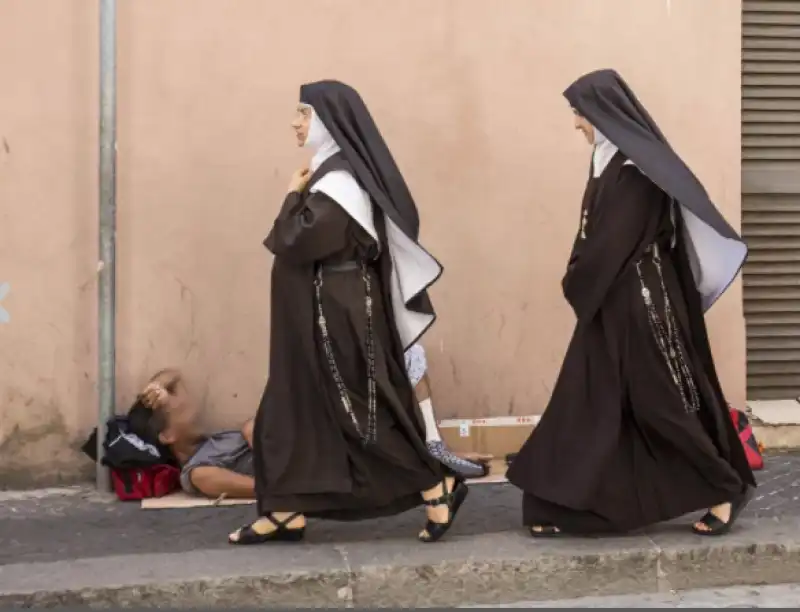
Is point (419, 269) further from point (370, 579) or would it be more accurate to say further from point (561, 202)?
point (561, 202)

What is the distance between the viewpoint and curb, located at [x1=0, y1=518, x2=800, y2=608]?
4.09 metres

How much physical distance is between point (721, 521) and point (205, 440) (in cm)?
247

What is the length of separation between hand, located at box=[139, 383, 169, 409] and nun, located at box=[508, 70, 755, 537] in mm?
1837

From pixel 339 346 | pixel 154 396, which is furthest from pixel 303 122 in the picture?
pixel 154 396

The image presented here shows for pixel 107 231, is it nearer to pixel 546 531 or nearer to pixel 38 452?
pixel 38 452

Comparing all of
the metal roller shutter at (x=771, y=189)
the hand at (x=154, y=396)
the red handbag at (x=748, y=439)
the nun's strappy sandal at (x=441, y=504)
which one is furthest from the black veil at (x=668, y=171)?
the hand at (x=154, y=396)

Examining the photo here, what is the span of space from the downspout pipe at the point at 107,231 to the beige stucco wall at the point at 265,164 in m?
0.09

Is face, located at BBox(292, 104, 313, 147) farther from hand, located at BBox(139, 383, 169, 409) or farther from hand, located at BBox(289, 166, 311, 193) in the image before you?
hand, located at BBox(139, 383, 169, 409)

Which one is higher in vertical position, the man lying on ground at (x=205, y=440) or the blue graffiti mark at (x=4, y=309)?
the blue graffiti mark at (x=4, y=309)

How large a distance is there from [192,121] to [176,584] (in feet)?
8.08

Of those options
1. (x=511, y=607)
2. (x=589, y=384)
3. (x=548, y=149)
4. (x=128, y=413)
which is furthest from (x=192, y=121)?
(x=511, y=607)

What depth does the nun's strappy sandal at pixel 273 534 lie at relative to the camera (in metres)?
4.54

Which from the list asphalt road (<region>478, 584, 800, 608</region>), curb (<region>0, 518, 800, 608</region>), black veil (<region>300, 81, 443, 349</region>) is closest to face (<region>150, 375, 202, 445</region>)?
curb (<region>0, 518, 800, 608</region>)

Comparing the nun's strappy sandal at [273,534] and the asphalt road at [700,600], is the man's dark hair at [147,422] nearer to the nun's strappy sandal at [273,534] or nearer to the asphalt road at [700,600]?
the nun's strappy sandal at [273,534]
